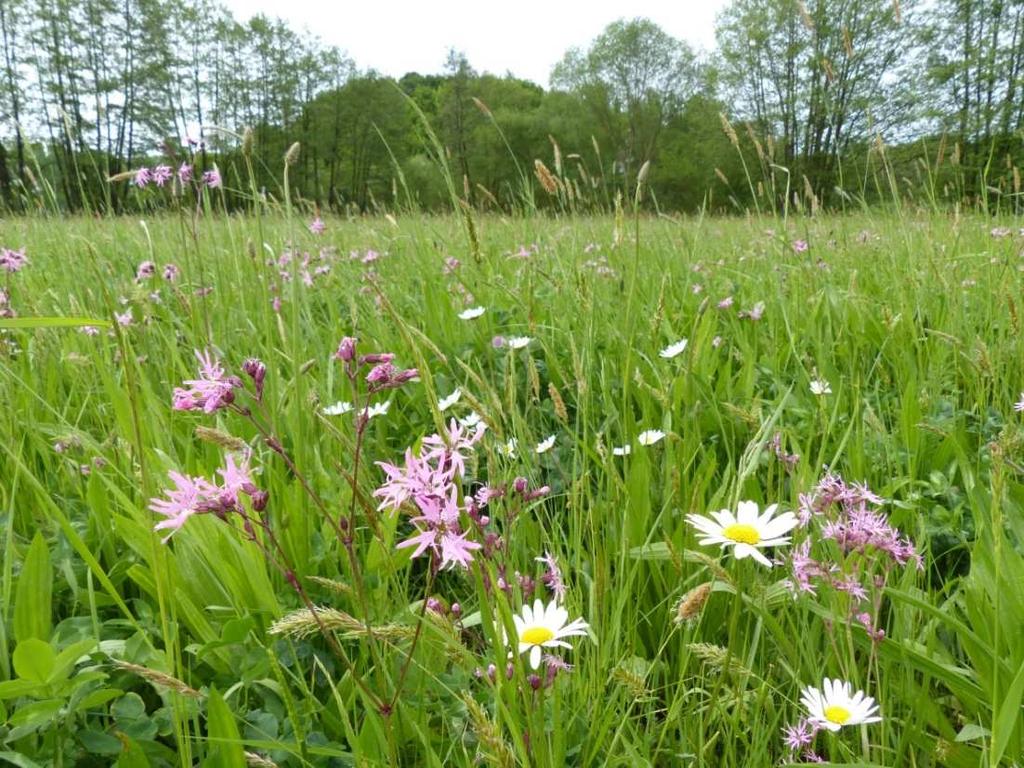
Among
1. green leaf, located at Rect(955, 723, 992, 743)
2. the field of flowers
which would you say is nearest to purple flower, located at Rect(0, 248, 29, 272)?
the field of flowers

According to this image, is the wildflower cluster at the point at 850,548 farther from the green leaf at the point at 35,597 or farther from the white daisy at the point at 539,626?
the green leaf at the point at 35,597

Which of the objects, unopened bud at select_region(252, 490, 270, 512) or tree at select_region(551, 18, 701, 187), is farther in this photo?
tree at select_region(551, 18, 701, 187)

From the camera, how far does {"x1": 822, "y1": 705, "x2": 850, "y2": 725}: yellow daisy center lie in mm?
736

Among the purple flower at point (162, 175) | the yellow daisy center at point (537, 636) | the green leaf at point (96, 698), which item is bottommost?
the green leaf at point (96, 698)

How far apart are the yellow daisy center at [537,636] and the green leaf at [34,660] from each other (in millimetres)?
539

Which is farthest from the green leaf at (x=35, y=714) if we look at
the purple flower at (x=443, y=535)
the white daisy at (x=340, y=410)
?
the white daisy at (x=340, y=410)

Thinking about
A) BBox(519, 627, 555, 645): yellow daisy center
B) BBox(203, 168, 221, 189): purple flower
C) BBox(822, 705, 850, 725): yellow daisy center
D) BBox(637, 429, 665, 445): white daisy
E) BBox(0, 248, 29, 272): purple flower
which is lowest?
BBox(822, 705, 850, 725): yellow daisy center

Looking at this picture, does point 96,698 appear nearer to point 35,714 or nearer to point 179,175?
point 35,714

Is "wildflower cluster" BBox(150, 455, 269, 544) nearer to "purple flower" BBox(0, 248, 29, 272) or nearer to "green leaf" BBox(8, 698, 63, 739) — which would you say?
"green leaf" BBox(8, 698, 63, 739)

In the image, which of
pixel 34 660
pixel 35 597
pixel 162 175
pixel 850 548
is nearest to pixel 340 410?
pixel 35 597

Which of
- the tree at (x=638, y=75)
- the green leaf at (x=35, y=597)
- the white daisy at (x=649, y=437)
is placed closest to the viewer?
the green leaf at (x=35, y=597)

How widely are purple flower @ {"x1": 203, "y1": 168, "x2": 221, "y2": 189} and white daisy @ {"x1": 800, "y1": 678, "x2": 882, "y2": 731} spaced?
5.72 ft

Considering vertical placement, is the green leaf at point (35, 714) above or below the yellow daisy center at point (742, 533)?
below

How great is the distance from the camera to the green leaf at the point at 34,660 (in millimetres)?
764
